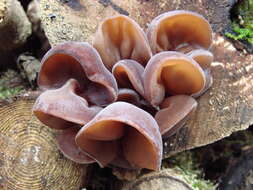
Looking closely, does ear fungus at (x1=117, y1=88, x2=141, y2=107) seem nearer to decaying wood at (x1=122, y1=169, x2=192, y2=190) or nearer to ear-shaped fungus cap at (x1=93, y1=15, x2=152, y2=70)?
ear-shaped fungus cap at (x1=93, y1=15, x2=152, y2=70)

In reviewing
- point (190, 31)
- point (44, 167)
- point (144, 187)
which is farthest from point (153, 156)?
point (190, 31)

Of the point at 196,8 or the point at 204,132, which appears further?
the point at 196,8

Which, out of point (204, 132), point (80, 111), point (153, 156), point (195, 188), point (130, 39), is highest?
point (130, 39)

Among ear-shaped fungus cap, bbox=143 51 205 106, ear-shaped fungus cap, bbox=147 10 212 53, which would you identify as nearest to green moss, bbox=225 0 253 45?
ear-shaped fungus cap, bbox=147 10 212 53

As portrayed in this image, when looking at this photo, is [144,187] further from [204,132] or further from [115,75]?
[115,75]

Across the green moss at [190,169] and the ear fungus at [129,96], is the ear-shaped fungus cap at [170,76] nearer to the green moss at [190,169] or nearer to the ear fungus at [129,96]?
the ear fungus at [129,96]

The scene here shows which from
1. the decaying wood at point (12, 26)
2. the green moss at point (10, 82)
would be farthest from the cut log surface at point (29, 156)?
the decaying wood at point (12, 26)

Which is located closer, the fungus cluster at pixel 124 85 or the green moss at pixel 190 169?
the fungus cluster at pixel 124 85
